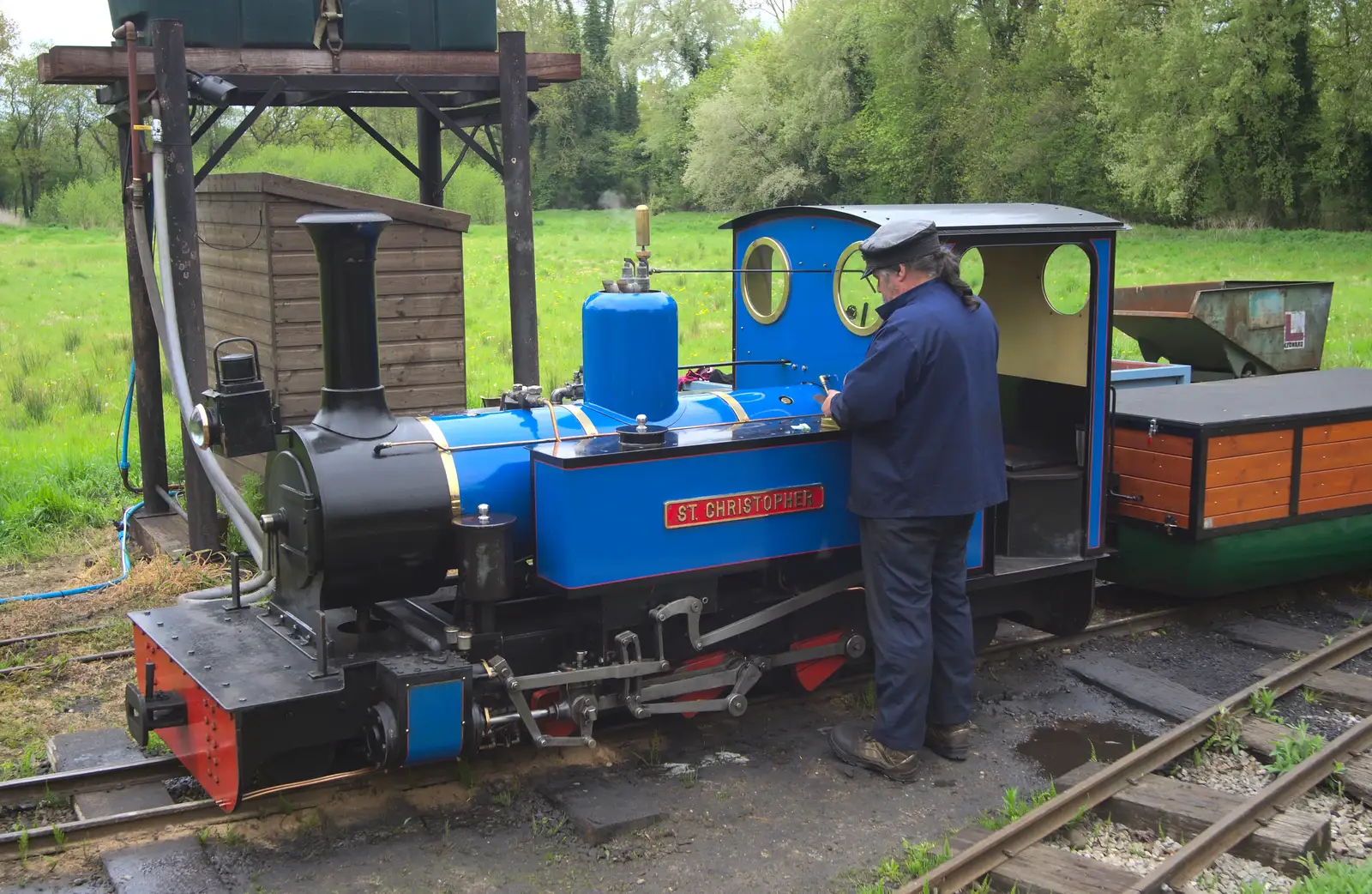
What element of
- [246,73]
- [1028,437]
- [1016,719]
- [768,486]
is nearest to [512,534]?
[768,486]

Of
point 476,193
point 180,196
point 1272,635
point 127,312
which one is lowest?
point 1272,635

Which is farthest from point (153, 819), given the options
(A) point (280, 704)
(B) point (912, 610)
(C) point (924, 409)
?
(C) point (924, 409)

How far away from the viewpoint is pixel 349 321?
14.7 feet

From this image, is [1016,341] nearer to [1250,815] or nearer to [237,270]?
[1250,815]

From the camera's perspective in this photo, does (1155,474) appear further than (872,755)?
Yes

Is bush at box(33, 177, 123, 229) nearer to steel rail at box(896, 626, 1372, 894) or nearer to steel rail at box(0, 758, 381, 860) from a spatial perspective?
steel rail at box(0, 758, 381, 860)

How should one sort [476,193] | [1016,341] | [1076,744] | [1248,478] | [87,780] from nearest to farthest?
[87,780], [1076,744], [1016,341], [1248,478], [476,193]

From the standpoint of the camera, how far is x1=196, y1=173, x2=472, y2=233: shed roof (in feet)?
24.0

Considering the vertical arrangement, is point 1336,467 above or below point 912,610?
above

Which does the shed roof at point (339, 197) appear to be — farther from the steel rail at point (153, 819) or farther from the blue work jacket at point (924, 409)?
the steel rail at point (153, 819)

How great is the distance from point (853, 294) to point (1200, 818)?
2520 millimetres

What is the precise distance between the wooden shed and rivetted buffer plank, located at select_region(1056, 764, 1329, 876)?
15.6 ft

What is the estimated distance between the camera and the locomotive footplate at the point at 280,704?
4070mm

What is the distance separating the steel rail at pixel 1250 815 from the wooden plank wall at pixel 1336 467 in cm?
212
